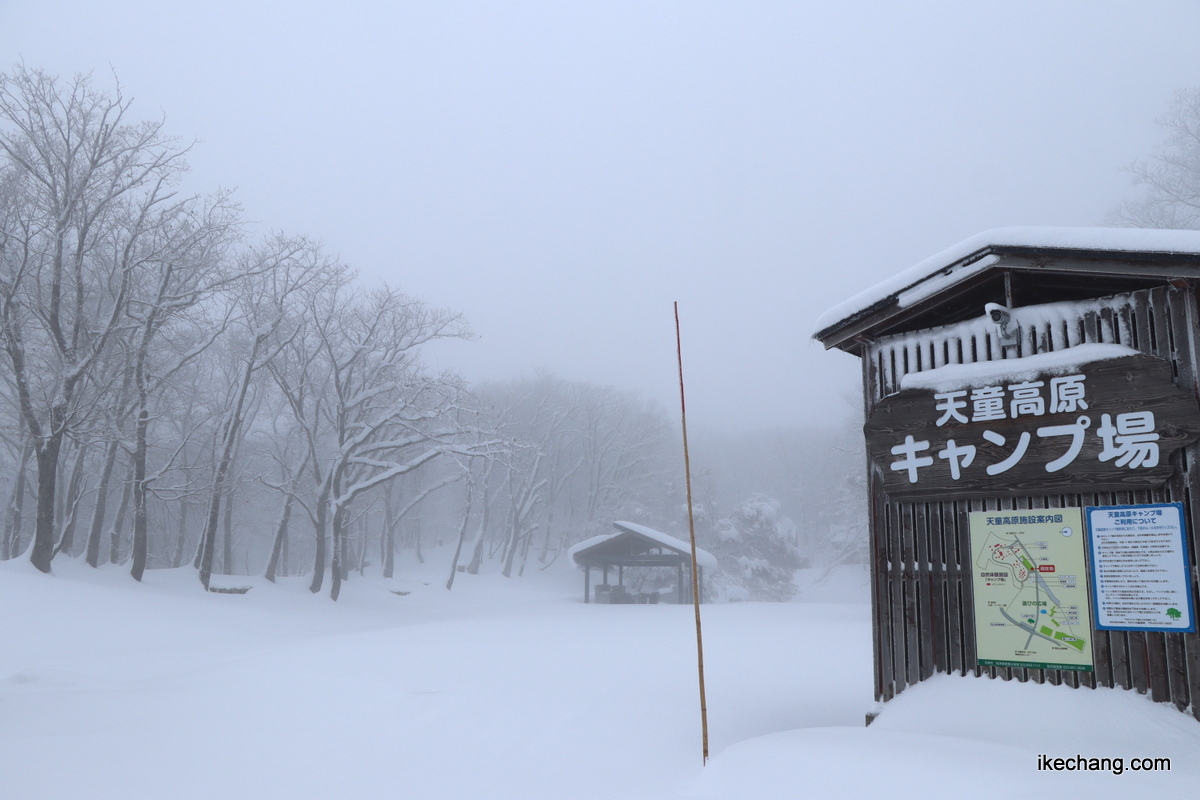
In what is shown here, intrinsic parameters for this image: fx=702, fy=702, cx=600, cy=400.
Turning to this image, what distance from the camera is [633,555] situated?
30578mm

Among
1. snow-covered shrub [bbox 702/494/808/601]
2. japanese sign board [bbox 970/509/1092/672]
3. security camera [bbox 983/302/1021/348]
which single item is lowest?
snow-covered shrub [bbox 702/494/808/601]

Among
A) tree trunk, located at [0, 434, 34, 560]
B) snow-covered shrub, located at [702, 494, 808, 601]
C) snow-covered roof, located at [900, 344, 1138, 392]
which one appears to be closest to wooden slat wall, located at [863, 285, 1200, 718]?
snow-covered roof, located at [900, 344, 1138, 392]

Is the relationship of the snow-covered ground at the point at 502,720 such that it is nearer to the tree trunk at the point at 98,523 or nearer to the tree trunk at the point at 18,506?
the tree trunk at the point at 98,523

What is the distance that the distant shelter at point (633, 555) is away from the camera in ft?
95.0

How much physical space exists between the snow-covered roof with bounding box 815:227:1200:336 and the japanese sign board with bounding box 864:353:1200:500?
884 mm

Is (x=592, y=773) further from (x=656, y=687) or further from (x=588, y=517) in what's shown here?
(x=588, y=517)

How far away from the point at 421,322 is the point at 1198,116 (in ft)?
86.7

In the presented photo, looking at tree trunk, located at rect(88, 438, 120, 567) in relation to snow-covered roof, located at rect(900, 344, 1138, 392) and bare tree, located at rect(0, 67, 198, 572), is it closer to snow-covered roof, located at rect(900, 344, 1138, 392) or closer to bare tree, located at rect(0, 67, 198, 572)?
bare tree, located at rect(0, 67, 198, 572)

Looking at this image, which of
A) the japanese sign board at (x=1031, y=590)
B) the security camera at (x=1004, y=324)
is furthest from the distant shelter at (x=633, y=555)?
the security camera at (x=1004, y=324)

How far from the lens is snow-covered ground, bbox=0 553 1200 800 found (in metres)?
5.02

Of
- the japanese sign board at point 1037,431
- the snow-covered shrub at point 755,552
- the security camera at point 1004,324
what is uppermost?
the security camera at point 1004,324

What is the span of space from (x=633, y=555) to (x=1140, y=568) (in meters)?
25.9

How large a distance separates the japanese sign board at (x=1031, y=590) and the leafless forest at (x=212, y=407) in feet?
60.1

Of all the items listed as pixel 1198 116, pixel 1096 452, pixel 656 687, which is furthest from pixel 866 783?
pixel 1198 116
